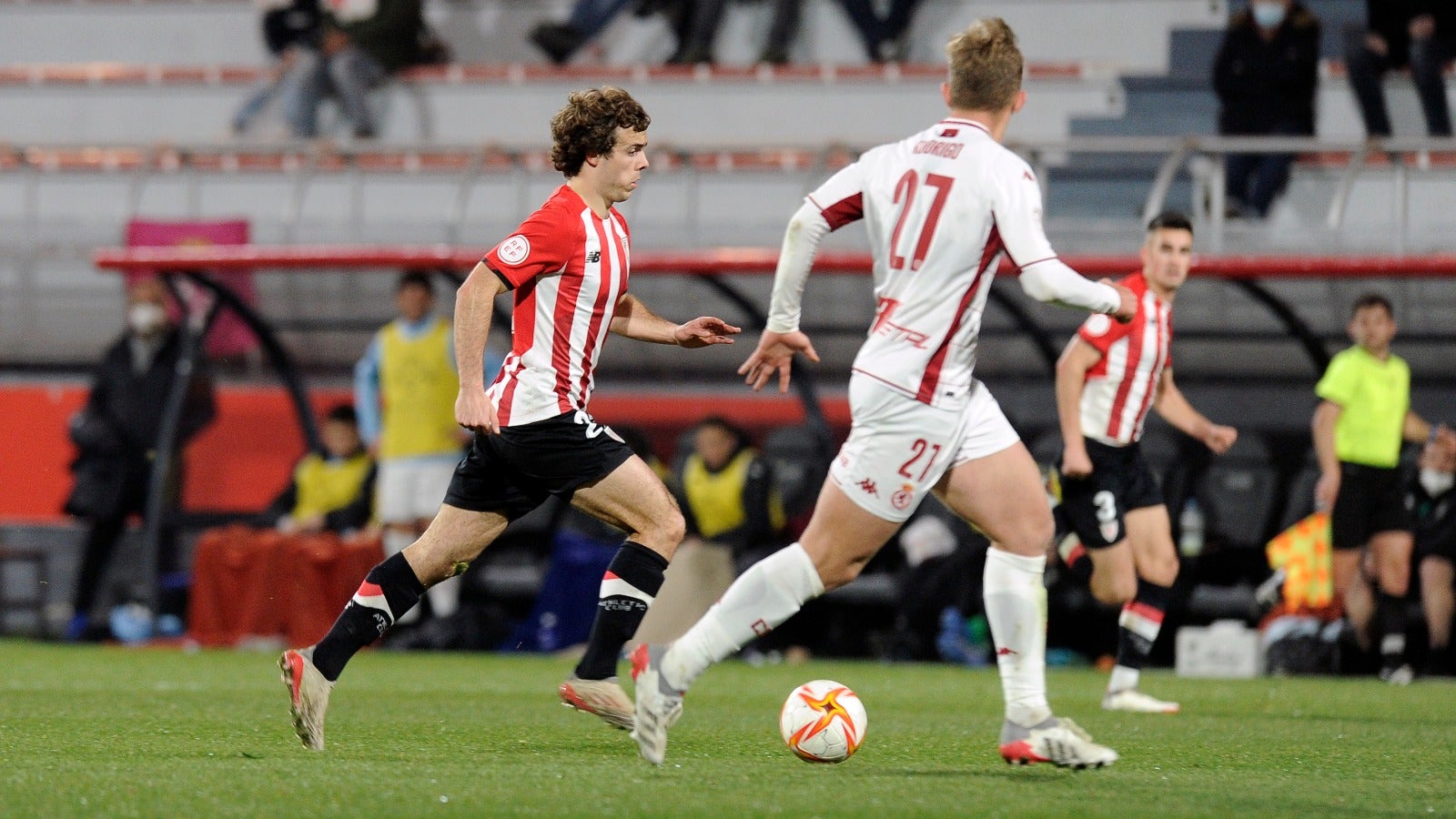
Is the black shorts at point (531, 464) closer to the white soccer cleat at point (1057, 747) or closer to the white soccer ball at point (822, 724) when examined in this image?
the white soccer ball at point (822, 724)

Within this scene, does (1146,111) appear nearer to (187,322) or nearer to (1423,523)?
(1423,523)

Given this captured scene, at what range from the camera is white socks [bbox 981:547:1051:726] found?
512 centimetres

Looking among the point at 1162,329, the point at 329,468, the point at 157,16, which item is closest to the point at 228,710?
the point at 1162,329

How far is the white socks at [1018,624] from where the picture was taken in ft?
16.8

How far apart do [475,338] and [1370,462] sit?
680 cm

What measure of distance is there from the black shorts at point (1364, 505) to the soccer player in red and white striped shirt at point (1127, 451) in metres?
2.81

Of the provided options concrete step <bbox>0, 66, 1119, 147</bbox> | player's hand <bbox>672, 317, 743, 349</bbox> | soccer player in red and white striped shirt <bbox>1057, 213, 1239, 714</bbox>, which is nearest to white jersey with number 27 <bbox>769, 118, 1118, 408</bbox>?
player's hand <bbox>672, 317, 743, 349</bbox>

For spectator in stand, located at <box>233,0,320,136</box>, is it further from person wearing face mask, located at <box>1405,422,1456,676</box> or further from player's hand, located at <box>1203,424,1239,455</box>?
player's hand, located at <box>1203,424,1239,455</box>

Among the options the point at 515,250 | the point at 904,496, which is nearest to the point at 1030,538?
the point at 904,496

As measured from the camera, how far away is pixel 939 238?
5.09 metres

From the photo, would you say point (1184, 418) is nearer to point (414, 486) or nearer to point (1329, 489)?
point (1329, 489)

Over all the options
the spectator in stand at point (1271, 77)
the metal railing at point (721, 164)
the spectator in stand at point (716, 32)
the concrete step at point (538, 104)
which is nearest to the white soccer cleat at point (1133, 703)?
the metal railing at point (721, 164)

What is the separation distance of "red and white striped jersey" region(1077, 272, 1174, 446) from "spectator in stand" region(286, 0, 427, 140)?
32.0 feet

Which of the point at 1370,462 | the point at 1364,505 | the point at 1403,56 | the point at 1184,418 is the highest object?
the point at 1403,56
